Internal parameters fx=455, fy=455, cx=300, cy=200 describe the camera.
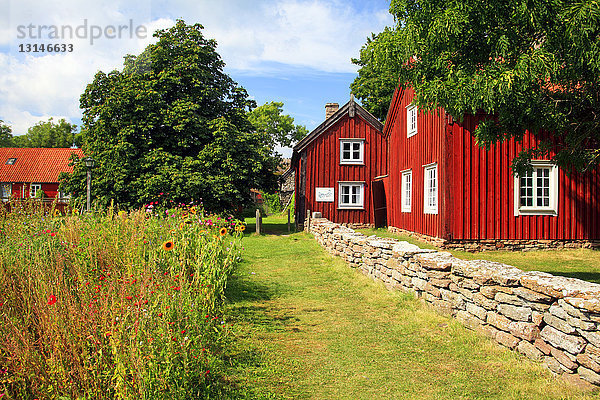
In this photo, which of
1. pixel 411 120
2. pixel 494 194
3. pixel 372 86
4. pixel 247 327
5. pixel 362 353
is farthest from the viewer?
pixel 372 86

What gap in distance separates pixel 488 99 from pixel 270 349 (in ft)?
20.2

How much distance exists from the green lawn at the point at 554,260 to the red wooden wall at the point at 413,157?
6.26 feet

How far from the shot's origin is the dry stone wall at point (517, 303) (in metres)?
4.42

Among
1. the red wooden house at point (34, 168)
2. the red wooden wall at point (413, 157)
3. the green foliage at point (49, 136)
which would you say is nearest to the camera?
the red wooden wall at point (413, 157)

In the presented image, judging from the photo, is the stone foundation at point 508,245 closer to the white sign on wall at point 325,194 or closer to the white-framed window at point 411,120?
the white-framed window at point 411,120

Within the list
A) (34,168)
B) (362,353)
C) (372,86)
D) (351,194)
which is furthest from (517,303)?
(34,168)

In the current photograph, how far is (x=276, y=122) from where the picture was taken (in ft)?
197

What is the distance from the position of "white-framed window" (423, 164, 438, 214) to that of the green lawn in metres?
1.46

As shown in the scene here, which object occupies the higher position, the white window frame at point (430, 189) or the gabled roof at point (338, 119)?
the gabled roof at point (338, 119)

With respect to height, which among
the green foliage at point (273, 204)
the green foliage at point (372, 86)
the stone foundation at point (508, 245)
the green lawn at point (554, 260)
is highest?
the green foliage at point (372, 86)

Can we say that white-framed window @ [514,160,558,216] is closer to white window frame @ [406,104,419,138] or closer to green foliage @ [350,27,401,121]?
white window frame @ [406,104,419,138]

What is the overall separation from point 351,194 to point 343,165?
161 cm

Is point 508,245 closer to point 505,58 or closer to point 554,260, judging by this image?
point 554,260

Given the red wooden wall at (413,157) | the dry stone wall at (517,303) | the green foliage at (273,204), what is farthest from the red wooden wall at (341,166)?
the green foliage at (273,204)
